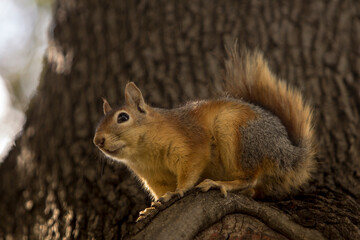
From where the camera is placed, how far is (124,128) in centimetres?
237

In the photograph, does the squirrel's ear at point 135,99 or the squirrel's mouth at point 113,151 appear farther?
the squirrel's ear at point 135,99

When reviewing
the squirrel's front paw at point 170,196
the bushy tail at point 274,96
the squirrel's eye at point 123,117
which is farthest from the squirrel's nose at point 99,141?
the bushy tail at point 274,96

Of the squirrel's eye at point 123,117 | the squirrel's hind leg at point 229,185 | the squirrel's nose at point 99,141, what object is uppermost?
the squirrel's eye at point 123,117

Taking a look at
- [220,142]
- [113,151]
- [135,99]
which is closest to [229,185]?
[220,142]

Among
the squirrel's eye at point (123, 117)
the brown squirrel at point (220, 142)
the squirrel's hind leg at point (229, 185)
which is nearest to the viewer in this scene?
the squirrel's hind leg at point (229, 185)

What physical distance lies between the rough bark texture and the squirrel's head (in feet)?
1.18

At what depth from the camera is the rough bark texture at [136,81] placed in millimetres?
2639

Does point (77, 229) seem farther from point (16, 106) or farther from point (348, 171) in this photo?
point (16, 106)

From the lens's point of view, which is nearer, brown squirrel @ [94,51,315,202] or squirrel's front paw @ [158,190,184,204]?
squirrel's front paw @ [158,190,184,204]

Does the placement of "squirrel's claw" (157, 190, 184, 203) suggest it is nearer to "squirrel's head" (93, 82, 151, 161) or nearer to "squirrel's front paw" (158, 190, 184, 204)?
"squirrel's front paw" (158, 190, 184, 204)

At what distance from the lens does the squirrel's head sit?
2295 mm

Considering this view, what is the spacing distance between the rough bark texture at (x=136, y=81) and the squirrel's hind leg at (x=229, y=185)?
0.34m

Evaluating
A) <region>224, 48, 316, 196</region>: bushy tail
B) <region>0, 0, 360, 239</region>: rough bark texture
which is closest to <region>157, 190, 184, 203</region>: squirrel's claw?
<region>0, 0, 360, 239</region>: rough bark texture

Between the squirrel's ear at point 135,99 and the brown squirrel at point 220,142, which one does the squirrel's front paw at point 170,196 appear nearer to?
the brown squirrel at point 220,142
